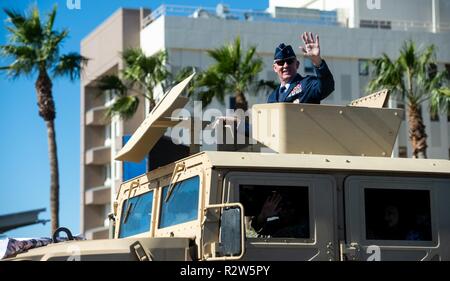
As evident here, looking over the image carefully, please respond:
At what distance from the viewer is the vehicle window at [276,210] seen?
6.46 metres

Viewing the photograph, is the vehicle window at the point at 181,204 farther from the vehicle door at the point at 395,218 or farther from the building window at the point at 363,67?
the building window at the point at 363,67

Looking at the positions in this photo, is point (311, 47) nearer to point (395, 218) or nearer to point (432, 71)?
point (395, 218)

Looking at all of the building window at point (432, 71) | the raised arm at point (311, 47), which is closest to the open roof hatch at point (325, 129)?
the raised arm at point (311, 47)

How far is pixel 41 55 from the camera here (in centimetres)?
2367

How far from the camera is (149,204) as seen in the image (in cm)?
729

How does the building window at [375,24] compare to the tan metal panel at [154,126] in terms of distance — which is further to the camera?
the building window at [375,24]

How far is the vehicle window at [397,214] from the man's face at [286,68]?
137 centimetres

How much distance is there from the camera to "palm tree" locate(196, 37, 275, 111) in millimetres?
23484

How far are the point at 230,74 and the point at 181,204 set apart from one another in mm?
17296

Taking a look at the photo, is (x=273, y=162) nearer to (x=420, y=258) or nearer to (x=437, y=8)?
(x=420, y=258)

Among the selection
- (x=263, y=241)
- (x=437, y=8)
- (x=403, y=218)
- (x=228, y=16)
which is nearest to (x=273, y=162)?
(x=263, y=241)

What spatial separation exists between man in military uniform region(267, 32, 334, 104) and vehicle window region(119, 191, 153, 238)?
4.20 ft

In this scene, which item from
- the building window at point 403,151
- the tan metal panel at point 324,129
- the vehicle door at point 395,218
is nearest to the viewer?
the vehicle door at point 395,218
